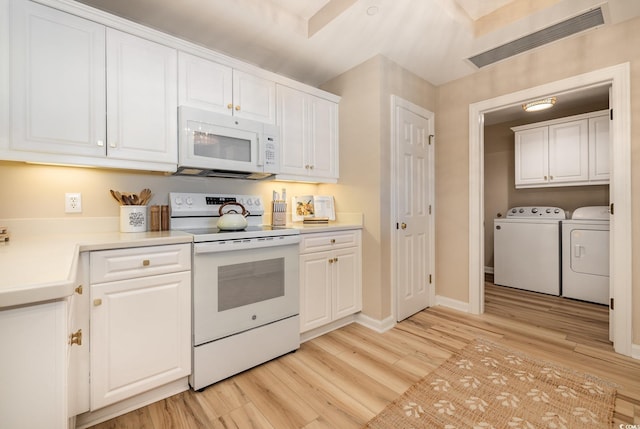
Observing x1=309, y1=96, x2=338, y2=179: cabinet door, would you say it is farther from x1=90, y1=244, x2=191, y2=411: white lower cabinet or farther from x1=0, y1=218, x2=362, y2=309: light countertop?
x1=90, y1=244, x2=191, y2=411: white lower cabinet

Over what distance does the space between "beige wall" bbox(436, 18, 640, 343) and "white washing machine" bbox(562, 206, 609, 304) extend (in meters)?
1.47

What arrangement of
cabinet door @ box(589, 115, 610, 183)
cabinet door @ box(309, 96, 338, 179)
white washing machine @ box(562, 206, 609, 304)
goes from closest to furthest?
cabinet door @ box(309, 96, 338, 179), white washing machine @ box(562, 206, 609, 304), cabinet door @ box(589, 115, 610, 183)

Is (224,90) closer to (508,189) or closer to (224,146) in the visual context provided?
Result: (224,146)

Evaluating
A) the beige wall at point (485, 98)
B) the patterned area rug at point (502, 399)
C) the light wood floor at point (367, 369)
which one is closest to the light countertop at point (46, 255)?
the light wood floor at point (367, 369)

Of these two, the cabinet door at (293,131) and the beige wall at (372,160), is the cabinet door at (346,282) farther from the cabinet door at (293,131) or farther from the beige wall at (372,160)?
the cabinet door at (293,131)

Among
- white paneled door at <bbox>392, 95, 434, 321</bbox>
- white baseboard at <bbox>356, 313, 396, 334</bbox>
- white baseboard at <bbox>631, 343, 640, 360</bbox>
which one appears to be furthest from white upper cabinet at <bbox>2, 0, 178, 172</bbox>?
white baseboard at <bbox>631, 343, 640, 360</bbox>

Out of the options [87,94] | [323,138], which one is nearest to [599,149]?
[323,138]

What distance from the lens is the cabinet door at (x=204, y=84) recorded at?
6.58 ft

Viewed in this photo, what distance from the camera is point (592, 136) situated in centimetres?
351

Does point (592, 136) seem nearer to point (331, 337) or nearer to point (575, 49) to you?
point (575, 49)

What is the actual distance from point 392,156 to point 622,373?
2249mm

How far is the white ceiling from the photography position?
200 centimetres

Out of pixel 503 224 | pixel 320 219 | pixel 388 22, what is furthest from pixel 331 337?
pixel 503 224

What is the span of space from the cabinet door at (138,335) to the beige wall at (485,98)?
8.85 ft
